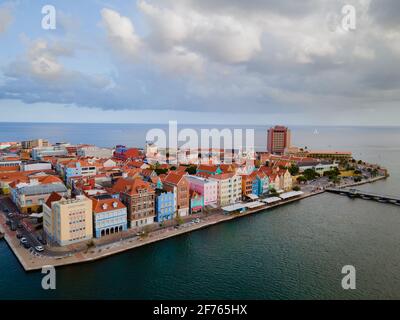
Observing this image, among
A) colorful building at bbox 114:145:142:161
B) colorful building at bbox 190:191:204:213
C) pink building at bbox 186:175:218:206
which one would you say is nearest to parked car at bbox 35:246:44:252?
colorful building at bbox 190:191:204:213

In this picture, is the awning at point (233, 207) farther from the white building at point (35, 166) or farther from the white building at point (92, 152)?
the white building at point (92, 152)

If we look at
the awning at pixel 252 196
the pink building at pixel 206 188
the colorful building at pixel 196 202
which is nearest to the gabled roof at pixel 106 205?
the colorful building at pixel 196 202

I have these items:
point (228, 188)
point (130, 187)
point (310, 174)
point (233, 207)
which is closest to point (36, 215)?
point (130, 187)

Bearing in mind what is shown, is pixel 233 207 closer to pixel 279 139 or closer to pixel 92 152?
pixel 92 152

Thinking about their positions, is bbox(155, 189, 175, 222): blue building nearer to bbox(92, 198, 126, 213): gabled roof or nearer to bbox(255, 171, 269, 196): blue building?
bbox(92, 198, 126, 213): gabled roof
